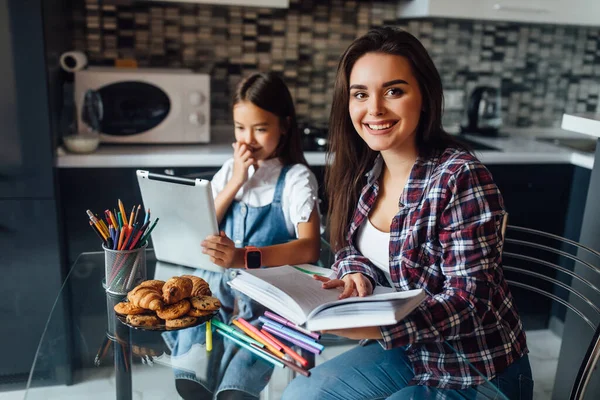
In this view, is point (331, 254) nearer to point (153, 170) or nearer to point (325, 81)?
point (153, 170)

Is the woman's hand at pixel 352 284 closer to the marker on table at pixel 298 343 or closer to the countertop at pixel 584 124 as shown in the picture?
the marker on table at pixel 298 343

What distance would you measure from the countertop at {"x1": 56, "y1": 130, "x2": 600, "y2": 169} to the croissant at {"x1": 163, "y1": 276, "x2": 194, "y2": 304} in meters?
1.12

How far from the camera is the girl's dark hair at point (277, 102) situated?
5.49 feet

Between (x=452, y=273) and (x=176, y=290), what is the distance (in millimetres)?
533

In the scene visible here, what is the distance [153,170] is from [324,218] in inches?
26.7

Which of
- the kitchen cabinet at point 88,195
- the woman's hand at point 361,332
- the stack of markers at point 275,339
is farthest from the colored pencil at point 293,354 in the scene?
the kitchen cabinet at point 88,195

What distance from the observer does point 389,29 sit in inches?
50.8

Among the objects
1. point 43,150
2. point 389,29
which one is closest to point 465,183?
point 389,29

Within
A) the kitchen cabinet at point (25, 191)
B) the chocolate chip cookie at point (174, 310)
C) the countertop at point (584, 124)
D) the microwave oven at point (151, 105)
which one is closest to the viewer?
the chocolate chip cookie at point (174, 310)

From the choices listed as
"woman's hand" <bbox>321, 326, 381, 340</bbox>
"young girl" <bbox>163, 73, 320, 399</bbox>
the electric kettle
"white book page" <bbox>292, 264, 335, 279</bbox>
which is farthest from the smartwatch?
the electric kettle

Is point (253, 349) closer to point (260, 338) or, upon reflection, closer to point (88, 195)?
point (260, 338)

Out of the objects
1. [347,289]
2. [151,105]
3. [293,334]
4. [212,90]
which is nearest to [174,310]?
[293,334]

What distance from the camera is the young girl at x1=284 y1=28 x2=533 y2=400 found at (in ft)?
3.81

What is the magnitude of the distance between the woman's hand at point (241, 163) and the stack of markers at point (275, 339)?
0.57m
